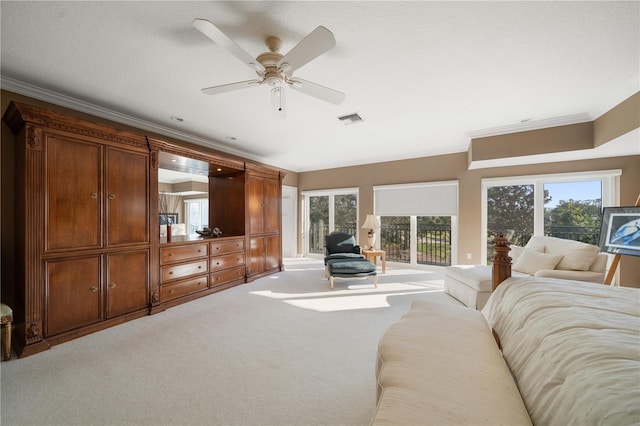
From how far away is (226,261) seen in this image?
412 centimetres

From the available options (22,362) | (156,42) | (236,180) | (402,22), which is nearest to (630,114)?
(402,22)

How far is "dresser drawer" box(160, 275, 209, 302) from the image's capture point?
3.24m

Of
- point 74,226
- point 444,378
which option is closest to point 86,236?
point 74,226

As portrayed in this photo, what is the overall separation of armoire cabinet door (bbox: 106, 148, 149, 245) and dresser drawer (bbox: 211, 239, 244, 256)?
3.31 feet

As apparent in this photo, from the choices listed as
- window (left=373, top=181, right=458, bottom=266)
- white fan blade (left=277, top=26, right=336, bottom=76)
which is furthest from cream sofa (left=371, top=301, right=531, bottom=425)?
window (left=373, top=181, right=458, bottom=266)

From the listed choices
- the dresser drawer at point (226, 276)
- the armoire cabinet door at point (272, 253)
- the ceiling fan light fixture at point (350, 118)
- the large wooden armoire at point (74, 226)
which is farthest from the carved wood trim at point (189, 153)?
the ceiling fan light fixture at point (350, 118)

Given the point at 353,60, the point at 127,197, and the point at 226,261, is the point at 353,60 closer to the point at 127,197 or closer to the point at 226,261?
the point at 127,197

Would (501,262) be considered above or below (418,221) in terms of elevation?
below

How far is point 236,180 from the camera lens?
4.54 meters

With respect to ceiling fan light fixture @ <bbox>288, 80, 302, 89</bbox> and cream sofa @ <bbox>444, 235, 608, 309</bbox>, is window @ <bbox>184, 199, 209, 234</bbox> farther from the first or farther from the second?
cream sofa @ <bbox>444, 235, 608, 309</bbox>

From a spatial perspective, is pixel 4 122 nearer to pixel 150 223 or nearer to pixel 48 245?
pixel 48 245

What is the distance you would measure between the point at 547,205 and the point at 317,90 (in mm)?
4667

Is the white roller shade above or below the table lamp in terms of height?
above

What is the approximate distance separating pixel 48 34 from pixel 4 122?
1.31m
